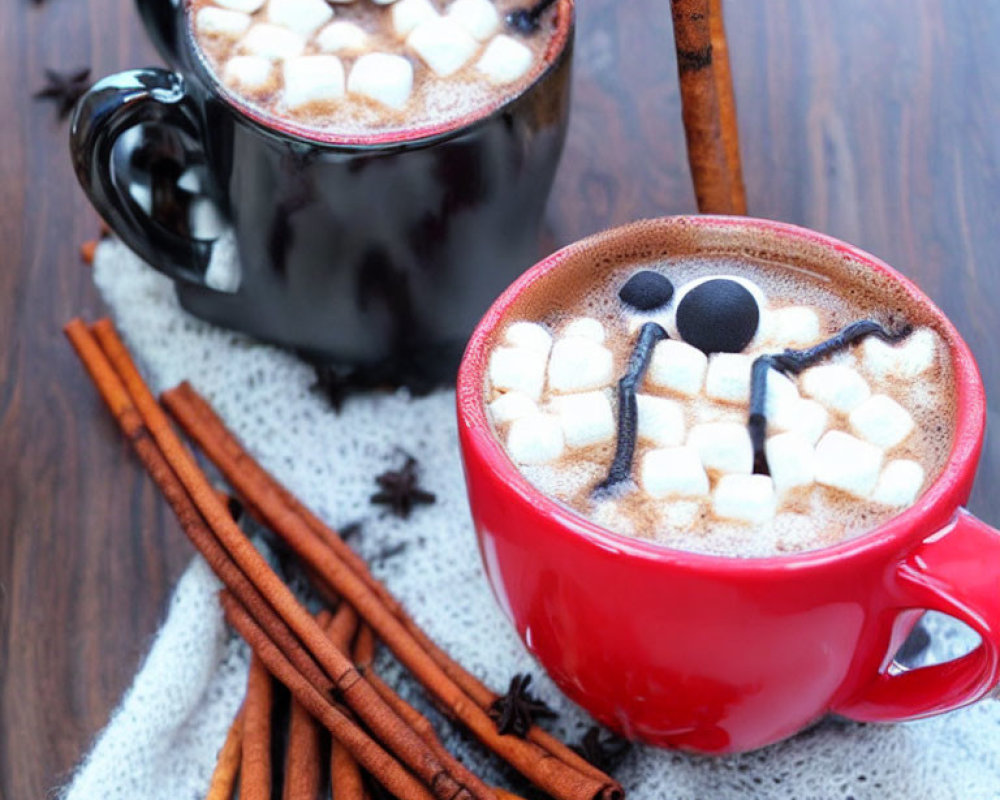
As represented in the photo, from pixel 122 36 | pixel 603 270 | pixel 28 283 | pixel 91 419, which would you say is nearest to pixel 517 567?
pixel 603 270

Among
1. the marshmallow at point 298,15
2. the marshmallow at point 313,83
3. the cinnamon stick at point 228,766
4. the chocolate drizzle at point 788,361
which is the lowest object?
the cinnamon stick at point 228,766

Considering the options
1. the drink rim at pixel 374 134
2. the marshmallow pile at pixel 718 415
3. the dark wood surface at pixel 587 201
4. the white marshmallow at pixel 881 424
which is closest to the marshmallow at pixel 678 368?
the marshmallow pile at pixel 718 415

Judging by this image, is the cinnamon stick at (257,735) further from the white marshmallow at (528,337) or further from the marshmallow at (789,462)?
the marshmallow at (789,462)

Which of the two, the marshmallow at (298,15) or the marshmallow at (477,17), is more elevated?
the marshmallow at (298,15)

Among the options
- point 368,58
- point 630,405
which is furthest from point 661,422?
point 368,58

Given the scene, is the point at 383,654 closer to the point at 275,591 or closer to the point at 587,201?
the point at 275,591

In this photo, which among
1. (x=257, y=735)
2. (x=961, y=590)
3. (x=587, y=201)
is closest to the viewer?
(x=961, y=590)
